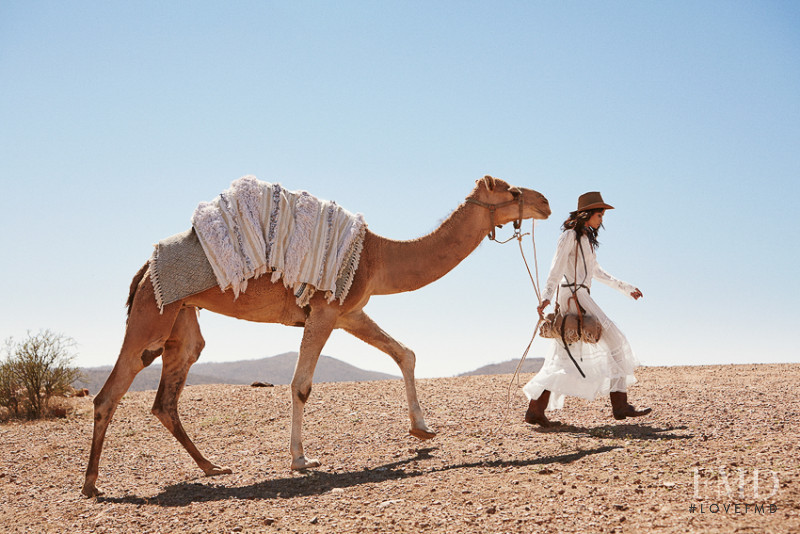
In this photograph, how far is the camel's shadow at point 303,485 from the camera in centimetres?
665

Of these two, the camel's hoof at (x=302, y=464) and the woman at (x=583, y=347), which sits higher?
the woman at (x=583, y=347)

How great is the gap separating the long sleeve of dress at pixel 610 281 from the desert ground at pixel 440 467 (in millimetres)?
1690

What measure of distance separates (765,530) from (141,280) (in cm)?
651

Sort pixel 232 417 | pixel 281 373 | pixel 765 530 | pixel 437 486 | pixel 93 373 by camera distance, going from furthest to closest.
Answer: pixel 281 373, pixel 93 373, pixel 232 417, pixel 437 486, pixel 765 530

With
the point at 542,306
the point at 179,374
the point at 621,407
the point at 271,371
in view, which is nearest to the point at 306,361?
the point at 179,374

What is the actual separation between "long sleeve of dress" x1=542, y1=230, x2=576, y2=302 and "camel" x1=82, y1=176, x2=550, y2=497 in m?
0.61

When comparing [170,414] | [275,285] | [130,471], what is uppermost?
[275,285]

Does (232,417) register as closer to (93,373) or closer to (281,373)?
(93,373)

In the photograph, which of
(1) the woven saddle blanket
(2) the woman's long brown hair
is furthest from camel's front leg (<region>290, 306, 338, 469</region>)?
(2) the woman's long brown hair

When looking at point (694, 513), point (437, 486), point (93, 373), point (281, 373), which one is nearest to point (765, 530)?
point (694, 513)

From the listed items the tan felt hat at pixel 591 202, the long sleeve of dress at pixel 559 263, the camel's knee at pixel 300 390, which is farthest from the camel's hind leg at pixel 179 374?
the tan felt hat at pixel 591 202

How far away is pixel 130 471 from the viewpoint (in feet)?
29.0

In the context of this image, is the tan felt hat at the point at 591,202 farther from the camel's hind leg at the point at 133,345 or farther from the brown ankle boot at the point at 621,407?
the camel's hind leg at the point at 133,345

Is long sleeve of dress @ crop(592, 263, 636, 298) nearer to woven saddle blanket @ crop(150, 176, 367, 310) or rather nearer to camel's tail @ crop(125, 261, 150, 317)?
woven saddle blanket @ crop(150, 176, 367, 310)
